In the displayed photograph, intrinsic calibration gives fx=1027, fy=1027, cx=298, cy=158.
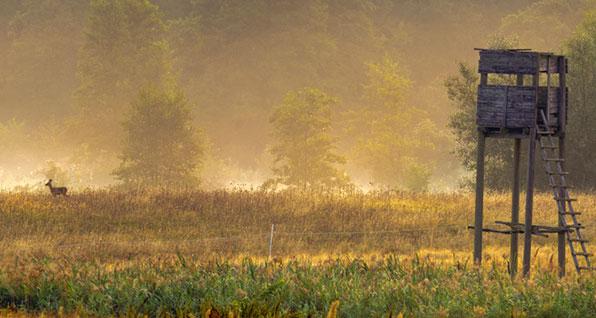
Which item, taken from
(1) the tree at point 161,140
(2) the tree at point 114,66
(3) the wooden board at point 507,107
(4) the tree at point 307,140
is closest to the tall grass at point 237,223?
(3) the wooden board at point 507,107

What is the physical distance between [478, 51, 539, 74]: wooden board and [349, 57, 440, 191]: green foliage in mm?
51688

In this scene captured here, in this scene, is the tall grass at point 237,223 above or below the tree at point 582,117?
below

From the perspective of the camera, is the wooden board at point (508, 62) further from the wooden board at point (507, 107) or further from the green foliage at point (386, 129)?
the green foliage at point (386, 129)

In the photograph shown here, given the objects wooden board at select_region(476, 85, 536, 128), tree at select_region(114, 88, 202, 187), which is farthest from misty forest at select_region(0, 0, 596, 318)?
tree at select_region(114, 88, 202, 187)

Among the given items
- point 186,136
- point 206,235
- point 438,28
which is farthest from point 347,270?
point 438,28

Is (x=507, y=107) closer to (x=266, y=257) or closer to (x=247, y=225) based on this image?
(x=266, y=257)

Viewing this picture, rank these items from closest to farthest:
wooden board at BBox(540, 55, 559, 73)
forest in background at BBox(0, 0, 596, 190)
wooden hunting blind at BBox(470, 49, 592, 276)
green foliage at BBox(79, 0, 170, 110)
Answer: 1. wooden hunting blind at BBox(470, 49, 592, 276)
2. wooden board at BBox(540, 55, 559, 73)
3. green foliage at BBox(79, 0, 170, 110)
4. forest in background at BBox(0, 0, 596, 190)

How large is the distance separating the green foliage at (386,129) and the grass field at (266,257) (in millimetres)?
39167

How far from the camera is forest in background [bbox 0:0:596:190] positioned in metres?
80.1

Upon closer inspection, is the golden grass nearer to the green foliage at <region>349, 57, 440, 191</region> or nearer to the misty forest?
the misty forest

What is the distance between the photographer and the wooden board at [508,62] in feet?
71.4

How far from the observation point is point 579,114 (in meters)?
46.9

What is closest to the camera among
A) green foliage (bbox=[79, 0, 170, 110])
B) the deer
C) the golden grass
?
the golden grass

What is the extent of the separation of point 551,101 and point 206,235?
35.6 feet
